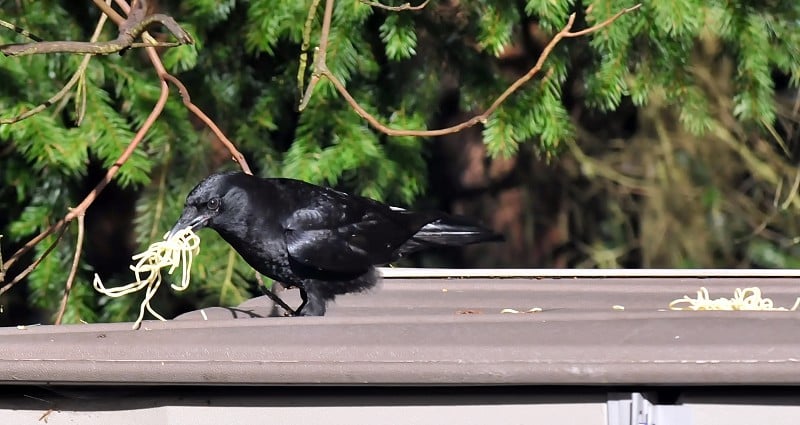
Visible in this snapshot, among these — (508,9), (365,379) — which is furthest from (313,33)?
(365,379)

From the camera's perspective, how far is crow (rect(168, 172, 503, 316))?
10.6 ft

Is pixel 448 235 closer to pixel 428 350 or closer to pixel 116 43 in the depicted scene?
pixel 116 43

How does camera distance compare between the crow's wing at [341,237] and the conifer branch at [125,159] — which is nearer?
the conifer branch at [125,159]

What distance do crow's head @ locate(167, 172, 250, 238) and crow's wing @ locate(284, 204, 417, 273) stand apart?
0.66 ft

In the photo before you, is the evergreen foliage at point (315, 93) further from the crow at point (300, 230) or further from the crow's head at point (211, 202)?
the crow's head at point (211, 202)

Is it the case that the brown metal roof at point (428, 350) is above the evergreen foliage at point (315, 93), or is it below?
below

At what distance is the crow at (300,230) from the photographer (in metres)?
3.24

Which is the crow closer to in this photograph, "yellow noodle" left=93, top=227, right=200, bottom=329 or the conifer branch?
the conifer branch

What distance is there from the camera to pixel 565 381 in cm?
169

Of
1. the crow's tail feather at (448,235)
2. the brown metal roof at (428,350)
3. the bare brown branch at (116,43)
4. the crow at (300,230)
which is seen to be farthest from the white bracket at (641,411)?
the crow's tail feather at (448,235)

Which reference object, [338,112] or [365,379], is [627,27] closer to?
[338,112]

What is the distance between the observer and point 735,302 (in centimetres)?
248

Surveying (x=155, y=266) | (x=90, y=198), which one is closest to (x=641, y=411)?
(x=155, y=266)

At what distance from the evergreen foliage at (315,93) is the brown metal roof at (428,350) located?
5.69 feet
